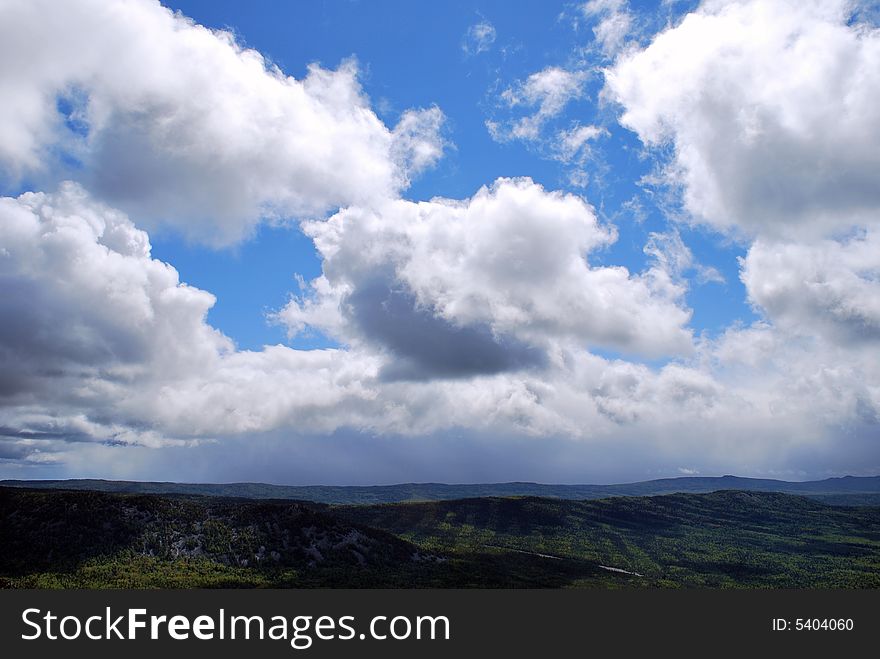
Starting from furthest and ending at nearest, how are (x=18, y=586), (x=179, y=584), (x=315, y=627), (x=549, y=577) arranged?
(x=549, y=577) → (x=179, y=584) → (x=18, y=586) → (x=315, y=627)

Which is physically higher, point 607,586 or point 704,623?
point 704,623

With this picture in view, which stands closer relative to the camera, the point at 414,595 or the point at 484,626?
the point at 484,626

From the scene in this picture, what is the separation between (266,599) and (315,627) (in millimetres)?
16919

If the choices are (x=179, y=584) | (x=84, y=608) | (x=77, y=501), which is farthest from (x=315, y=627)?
(x=77, y=501)

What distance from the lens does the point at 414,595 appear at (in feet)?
300

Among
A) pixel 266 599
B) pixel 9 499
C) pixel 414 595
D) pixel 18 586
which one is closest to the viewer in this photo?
pixel 266 599

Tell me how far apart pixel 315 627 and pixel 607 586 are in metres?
119

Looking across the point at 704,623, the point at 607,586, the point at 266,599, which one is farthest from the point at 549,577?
the point at 266,599

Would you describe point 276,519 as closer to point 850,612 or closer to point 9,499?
point 9,499

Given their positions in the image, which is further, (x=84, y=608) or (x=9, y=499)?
(x=9, y=499)

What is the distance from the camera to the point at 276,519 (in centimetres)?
17500

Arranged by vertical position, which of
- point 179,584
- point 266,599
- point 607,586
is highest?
point 266,599

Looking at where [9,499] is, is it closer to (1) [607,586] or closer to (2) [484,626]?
(2) [484,626]

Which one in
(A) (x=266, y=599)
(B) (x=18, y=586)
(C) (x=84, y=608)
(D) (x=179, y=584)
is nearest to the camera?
(C) (x=84, y=608)
